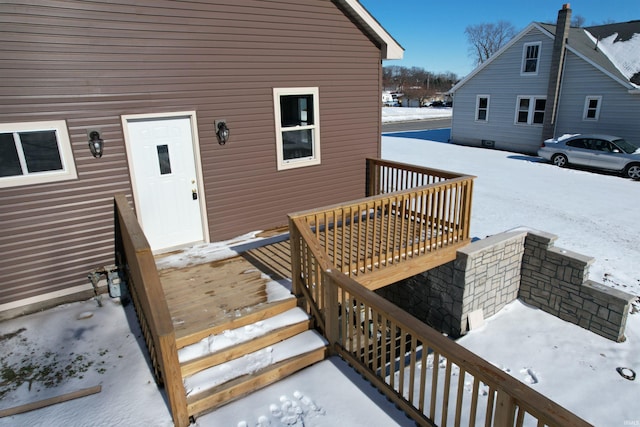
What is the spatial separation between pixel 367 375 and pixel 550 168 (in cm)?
1427

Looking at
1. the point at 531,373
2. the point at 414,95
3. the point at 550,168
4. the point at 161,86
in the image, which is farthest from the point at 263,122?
the point at 414,95

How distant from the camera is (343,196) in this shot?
782cm

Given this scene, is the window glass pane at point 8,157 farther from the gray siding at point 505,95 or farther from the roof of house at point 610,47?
the gray siding at point 505,95

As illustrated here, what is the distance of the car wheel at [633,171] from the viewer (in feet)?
42.5

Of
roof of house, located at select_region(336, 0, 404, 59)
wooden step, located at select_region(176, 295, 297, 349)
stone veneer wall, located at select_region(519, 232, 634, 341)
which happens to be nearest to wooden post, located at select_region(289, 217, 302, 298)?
wooden step, located at select_region(176, 295, 297, 349)

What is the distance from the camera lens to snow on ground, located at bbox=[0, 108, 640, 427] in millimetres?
3363

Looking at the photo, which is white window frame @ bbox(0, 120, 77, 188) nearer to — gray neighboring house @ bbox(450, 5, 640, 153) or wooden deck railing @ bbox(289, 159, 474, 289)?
wooden deck railing @ bbox(289, 159, 474, 289)

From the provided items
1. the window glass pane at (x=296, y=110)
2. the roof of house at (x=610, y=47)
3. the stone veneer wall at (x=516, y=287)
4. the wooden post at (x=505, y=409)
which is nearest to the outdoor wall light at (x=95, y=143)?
the window glass pane at (x=296, y=110)

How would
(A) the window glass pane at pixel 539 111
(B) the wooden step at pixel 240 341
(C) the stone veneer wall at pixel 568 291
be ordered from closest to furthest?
(B) the wooden step at pixel 240 341
(C) the stone veneer wall at pixel 568 291
(A) the window glass pane at pixel 539 111

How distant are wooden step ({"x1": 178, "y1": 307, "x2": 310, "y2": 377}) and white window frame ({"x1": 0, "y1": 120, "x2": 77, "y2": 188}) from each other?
2927mm

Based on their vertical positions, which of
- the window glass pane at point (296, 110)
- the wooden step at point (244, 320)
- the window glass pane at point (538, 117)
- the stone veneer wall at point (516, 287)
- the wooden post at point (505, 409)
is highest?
the window glass pane at point (296, 110)

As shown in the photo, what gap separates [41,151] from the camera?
4.89 metres

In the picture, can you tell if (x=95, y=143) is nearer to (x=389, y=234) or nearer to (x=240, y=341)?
(x=240, y=341)

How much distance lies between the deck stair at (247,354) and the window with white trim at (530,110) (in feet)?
56.7
